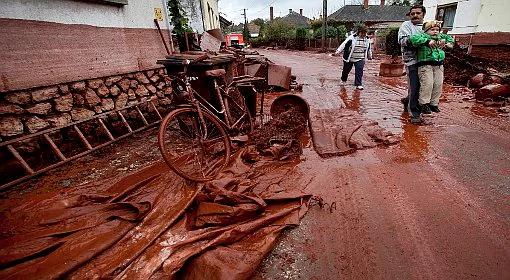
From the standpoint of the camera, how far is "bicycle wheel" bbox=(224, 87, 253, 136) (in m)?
4.53

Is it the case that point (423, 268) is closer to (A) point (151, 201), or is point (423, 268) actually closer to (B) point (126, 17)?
(A) point (151, 201)

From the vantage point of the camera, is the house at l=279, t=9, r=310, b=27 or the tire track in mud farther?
the house at l=279, t=9, r=310, b=27

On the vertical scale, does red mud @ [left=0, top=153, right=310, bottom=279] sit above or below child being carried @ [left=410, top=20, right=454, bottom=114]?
below

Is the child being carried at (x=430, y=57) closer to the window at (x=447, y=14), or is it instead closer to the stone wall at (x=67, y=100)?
the stone wall at (x=67, y=100)

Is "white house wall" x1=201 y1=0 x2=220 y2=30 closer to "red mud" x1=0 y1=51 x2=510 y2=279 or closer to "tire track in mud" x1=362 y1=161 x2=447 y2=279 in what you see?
"red mud" x1=0 y1=51 x2=510 y2=279

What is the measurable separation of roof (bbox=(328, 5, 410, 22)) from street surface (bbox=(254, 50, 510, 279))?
133ft

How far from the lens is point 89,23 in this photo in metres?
5.00

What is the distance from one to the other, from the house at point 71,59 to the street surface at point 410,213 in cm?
408

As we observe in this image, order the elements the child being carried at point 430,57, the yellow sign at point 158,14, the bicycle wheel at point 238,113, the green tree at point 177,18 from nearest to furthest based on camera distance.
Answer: the bicycle wheel at point 238,113 → the child being carried at point 430,57 → the yellow sign at point 158,14 → the green tree at point 177,18

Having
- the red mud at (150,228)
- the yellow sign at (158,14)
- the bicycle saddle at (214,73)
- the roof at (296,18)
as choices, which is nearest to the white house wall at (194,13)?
the yellow sign at (158,14)

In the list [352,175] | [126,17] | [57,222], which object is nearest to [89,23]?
[126,17]

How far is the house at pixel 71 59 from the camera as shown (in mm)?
3916

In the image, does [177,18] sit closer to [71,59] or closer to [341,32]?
[71,59]

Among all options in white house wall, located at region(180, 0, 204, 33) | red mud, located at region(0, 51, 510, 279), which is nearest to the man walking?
red mud, located at region(0, 51, 510, 279)
